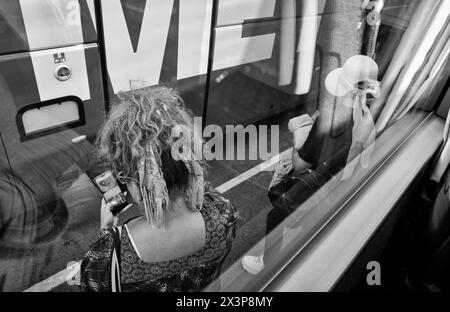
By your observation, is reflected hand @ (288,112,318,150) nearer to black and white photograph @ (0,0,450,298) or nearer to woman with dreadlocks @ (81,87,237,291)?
black and white photograph @ (0,0,450,298)

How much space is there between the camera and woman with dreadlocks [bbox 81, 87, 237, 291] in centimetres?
108

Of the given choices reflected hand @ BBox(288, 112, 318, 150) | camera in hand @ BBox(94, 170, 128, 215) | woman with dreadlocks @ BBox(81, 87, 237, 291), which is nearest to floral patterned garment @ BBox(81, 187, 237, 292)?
woman with dreadlocks @ BBox(81, 87, 237, 291)

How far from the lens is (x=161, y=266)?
→ 110 centimetres

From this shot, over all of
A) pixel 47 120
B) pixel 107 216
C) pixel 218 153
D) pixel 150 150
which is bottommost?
pixel 218 153

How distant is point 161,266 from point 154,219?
14 cm

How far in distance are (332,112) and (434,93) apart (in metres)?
0.95

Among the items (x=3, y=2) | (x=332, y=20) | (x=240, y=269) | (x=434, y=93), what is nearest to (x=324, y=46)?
(x=332, y=20)

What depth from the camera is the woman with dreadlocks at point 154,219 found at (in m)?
1.08

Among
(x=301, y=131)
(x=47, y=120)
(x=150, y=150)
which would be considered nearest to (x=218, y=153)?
(x=47, y=120)

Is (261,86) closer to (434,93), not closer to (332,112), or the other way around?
(434,93)

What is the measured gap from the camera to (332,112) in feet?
6.07

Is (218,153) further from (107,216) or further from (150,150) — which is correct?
(150,150)

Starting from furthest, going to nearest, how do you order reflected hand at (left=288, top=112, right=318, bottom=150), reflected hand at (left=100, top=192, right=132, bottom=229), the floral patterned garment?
reflected hand at (left=288, top=112, right=318, bottom=150) → reflected hand at (left=100, top=192, right=132, bottom=229) → the floral patterned garment

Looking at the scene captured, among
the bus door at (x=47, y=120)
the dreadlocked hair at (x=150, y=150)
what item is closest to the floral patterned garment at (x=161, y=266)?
the dreadlocked hair at (x=150, y=150)
